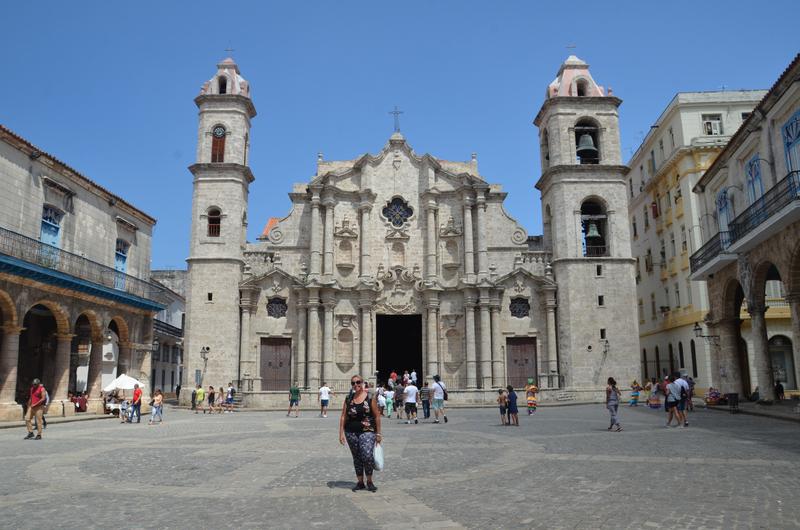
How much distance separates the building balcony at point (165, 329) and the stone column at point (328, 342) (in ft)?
42.9

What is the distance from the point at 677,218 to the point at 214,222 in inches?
1057

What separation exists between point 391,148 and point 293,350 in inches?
520

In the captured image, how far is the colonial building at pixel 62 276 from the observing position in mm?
21000

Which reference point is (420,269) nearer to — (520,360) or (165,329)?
(520,360)

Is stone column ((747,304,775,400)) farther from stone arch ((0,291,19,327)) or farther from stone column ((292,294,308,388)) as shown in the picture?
stone arch ((0,291,19,327))

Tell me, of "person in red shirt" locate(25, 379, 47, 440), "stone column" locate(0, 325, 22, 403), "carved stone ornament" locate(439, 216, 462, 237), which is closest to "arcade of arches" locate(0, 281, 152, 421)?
"stone column" locate(0, 325, 22, 403)

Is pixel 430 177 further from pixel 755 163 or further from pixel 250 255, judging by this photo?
pixel 755 163

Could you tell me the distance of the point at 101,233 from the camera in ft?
89.8

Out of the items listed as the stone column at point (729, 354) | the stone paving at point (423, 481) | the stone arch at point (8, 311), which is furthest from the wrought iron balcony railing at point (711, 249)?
the stone arch at point (8, 311)

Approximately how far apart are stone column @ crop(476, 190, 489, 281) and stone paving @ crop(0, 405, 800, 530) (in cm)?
1992

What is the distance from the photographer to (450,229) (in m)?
37.0

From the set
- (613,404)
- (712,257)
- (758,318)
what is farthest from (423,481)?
(712,257)

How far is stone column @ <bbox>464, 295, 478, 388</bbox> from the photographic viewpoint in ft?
113

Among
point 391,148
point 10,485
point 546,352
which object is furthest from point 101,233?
point 546,352
